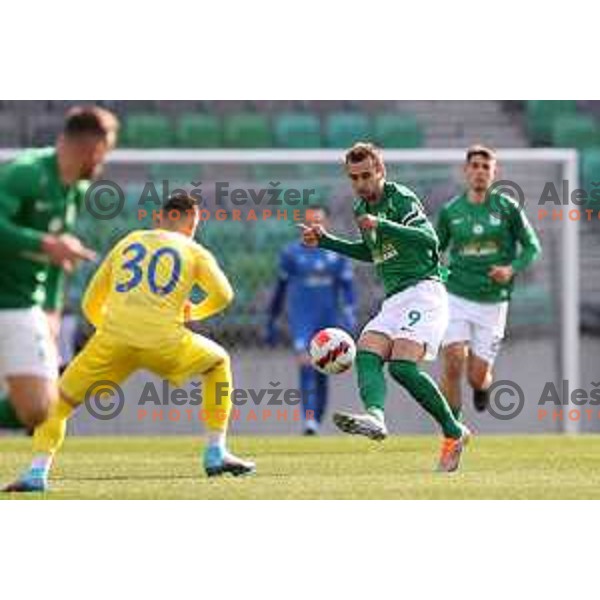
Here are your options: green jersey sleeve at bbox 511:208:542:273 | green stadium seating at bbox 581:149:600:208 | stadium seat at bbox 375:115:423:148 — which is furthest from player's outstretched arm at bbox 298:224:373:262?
stadium seat at bbox 375:115:423:148

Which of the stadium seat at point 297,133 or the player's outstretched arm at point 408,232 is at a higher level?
the stadium seat at point 297,133

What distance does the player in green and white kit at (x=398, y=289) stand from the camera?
10750 mm

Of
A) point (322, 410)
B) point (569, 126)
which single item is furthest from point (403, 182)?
point (569, 126)

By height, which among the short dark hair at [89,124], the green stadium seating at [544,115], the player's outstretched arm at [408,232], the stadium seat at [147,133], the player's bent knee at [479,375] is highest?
the green stadium seating at [544,115]

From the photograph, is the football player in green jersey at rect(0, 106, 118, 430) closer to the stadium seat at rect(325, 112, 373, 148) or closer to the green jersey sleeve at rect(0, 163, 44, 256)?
the green jersey sleeve at rect(0, 163, 44, 256)

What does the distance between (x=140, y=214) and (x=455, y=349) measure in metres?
6.80

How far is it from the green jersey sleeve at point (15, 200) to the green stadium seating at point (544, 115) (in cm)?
1728

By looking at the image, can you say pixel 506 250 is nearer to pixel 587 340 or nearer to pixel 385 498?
pixel 385 498

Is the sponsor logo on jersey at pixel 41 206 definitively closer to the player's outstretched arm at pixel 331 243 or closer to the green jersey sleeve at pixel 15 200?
the green jersey sleeve at pixel 15 200

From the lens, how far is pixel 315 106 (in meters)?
25.9

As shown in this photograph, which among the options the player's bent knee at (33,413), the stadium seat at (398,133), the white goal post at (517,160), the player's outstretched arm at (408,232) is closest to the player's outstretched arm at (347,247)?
the player's outstretched arm at (408,232)

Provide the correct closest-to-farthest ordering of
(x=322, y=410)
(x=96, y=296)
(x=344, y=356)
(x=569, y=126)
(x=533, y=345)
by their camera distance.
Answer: (x=96, y=296), (x=344, y=356), (x=322, y=410), (x=533, y=345), (x=569, y=126)

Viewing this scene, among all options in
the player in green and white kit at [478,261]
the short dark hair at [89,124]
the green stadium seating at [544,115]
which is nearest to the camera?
the short dark hair at [89,124]

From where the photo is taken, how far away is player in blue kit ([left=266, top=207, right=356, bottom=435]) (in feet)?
55.8
